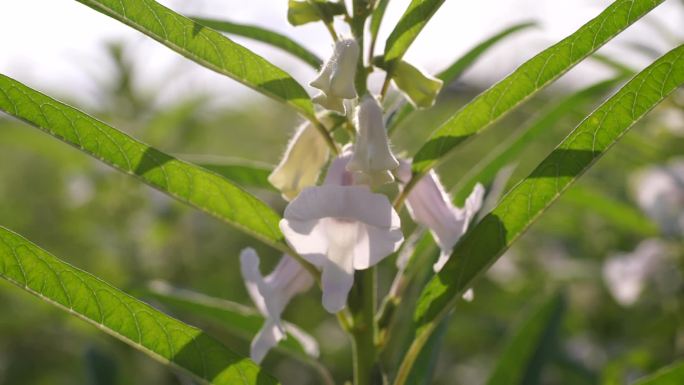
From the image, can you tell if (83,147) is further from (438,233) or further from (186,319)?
(186,319)

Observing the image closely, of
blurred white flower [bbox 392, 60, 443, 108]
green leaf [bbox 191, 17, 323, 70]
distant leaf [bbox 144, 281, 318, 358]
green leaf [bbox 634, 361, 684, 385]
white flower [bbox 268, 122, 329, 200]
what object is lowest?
distant leaf [bbox 144, 281, 318, 358]

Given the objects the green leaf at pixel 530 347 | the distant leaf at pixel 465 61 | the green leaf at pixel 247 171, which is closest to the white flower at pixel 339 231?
the green leaf at pixel 247 171

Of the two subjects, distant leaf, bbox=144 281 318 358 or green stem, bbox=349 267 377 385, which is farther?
distant leaf, bbox=144 281 318 358

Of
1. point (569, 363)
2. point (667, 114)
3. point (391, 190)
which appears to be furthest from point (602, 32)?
point (391, 190)

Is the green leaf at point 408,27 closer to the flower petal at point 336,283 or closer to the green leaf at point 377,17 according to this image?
the green leaf at point 377,17

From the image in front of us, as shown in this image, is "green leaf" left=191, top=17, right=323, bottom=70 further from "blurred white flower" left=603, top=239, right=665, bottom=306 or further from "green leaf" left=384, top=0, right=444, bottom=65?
"blurred white flower" left=603, top=239, right=665, bottom=306

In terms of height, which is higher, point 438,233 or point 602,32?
point 602,32

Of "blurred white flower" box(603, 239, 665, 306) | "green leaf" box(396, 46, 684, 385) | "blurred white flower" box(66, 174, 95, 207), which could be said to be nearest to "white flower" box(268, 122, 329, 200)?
"green leaf" box(396, 46, 684, 385)
